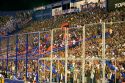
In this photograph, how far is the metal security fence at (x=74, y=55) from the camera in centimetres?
1276

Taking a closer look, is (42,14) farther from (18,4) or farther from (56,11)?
(18,4)

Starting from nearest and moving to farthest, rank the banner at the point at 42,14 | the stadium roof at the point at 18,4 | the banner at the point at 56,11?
the banner at the point at 56,11, the banner at the point at 42,14, the stadium roof at the point at 18,4

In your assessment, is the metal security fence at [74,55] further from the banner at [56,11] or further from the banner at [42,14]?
the banner at [42,14]

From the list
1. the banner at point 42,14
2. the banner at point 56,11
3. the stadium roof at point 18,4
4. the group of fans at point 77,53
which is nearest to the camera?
the group of fans at point 77,53

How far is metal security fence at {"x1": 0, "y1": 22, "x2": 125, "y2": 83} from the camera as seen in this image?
12.8 m

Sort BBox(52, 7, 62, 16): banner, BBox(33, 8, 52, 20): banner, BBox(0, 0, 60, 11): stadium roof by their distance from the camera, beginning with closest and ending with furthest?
BBox(52, 7, 62, 16): banner < BBox(33, 8, 52, 20): banner < BBox(0, 0, 60, 11): stadium roof

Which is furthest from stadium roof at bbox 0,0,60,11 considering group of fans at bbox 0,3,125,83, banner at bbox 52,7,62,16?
group of fans at bbox 0,3,125,83

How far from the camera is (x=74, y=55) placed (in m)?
14.8

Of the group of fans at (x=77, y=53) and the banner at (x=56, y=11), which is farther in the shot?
the banner at (x=56, y=11)

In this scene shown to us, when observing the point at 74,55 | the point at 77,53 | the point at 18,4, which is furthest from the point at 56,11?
the point at 77,53

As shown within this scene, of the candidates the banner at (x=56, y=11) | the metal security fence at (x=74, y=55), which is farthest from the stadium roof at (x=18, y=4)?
the metal security fence at (x=74, y=55)

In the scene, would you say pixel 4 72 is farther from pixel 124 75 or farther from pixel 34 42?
pixel 124 75

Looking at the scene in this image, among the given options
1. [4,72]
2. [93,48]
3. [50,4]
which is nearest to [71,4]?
[50,4]

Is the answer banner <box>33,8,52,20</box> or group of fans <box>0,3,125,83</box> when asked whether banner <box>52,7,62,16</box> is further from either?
group of fans <box>0,3,125,83</box>
